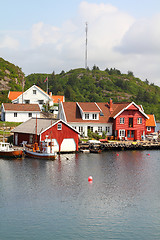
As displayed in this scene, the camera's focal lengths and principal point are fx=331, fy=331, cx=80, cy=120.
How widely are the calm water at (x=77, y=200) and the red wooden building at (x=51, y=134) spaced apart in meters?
8.78

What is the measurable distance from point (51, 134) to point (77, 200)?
96.1 feet

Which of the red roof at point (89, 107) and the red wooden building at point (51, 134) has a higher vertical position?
the red roof at point (89, 107)

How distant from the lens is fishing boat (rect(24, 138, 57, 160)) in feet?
189

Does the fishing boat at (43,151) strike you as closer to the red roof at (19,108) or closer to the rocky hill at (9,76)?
the red roof at (19,108)

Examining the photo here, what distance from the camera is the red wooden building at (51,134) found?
63031 mm

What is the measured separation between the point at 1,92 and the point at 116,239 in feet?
363

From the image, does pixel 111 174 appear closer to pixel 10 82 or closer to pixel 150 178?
pixel 150 178

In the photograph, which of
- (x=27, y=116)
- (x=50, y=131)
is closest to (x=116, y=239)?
(x=50, y=131)

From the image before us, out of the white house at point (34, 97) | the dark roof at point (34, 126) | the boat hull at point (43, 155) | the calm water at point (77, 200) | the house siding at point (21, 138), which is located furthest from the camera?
the white house at point (34, 97)

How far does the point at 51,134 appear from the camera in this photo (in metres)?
63.2

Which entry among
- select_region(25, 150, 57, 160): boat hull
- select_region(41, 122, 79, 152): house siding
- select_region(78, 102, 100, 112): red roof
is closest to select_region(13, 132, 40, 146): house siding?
select_region(41, 122, 79, 152): house siding

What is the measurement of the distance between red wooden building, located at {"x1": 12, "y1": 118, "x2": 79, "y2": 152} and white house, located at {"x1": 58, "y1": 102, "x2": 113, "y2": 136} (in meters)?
12.5

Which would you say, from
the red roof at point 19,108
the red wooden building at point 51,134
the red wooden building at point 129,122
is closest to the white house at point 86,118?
the red wooden building at point 129,122

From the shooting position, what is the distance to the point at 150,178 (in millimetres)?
45938
